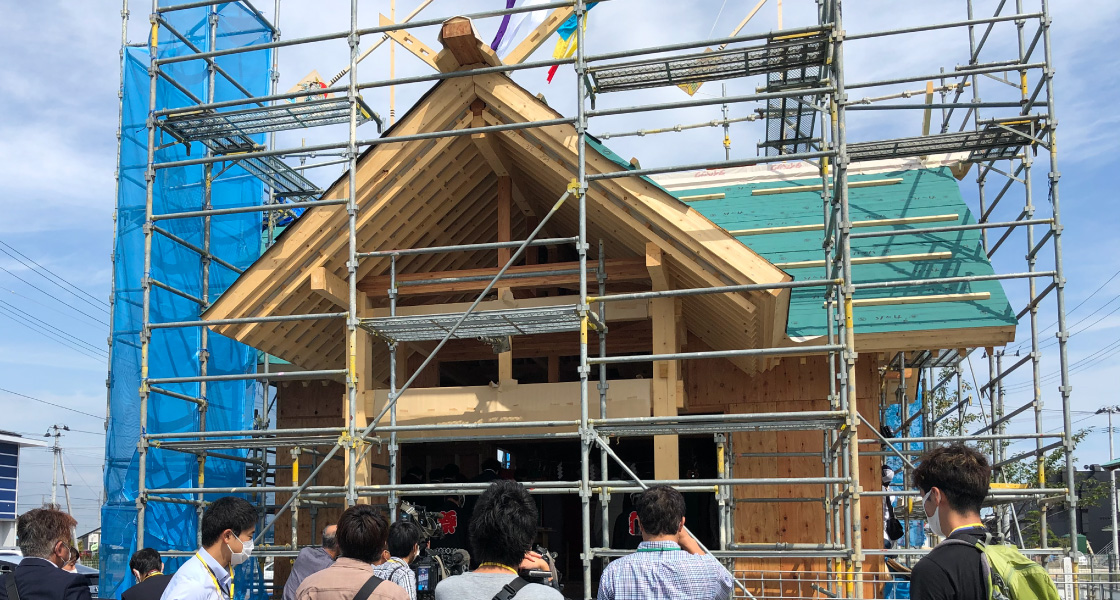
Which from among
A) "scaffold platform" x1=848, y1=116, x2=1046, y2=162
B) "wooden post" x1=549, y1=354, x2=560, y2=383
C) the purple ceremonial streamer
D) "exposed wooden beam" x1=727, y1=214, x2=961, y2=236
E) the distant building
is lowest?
the distant building

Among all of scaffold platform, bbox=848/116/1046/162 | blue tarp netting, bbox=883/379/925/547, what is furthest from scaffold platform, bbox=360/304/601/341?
blue tarp netting, bbox=883/379/925/547

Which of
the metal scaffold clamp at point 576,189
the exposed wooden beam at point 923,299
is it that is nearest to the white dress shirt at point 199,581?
the metal scaffold clamp at point 576,189

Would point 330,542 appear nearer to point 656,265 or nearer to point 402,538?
point 402,538

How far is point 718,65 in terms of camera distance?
1009 cm

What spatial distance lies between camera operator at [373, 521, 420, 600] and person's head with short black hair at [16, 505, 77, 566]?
1.63m

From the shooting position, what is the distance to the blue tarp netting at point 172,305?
11.8 metres

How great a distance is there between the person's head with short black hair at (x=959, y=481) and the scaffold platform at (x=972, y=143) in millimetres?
8210

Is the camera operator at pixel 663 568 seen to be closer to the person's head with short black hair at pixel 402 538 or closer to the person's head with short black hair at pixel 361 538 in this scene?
the person's head with short black hair at pixel 361 538

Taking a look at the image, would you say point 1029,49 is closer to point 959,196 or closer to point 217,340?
point 959,196

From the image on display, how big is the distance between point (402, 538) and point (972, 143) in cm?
895

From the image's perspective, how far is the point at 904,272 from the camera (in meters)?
12.2

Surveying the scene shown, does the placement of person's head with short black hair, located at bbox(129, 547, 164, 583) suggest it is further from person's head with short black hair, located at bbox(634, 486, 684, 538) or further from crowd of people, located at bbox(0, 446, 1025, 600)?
person's head with short black hair, located at bbox(634, 486, 684, 538)

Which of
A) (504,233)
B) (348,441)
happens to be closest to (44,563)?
(348,441)

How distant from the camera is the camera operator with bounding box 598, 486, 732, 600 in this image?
4406 mm
